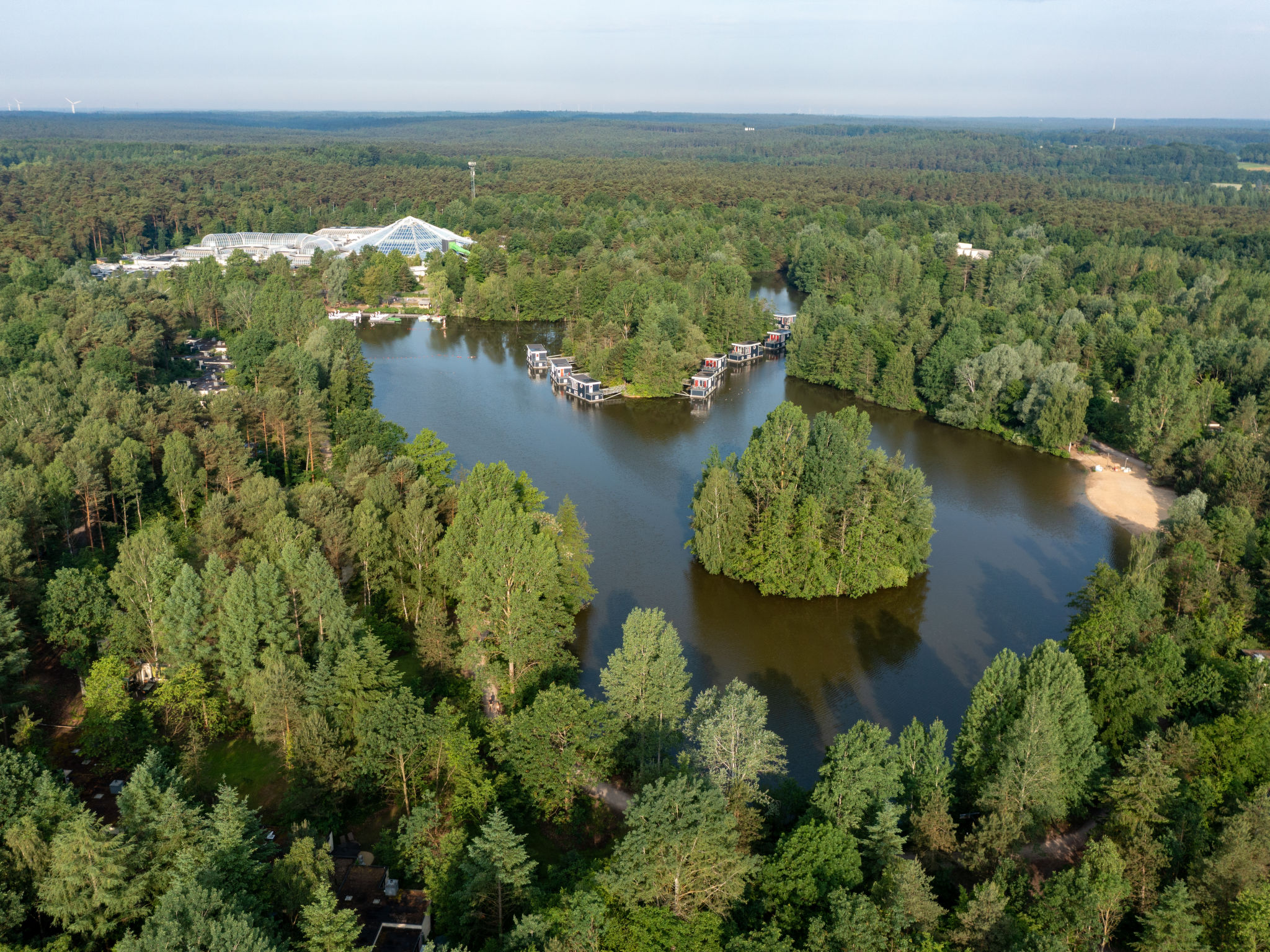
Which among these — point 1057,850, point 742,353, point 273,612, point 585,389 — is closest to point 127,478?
point 273,612

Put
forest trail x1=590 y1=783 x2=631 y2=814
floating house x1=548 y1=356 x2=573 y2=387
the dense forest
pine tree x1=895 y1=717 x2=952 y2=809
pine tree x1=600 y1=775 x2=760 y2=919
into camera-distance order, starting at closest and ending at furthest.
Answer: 1. pine tree x1=600 y1=775 x2=760 y2=919
2. the dense forest
3. pine tree x1=895 y1=717 x2=952 y2=809
4. forest trail x1=590 y1=783 x2=631 y2=814
5. floating house x1=548 y1=356 x2=573 y2=387

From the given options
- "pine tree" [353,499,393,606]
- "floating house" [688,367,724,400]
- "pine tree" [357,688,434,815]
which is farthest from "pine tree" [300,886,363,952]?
"floating house" [688,367,724,400]

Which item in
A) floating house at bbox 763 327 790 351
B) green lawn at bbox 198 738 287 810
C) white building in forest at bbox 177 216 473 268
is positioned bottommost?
green lawn at bbox 198 738 287 810

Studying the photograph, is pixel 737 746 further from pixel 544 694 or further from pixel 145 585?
pixel 145 585


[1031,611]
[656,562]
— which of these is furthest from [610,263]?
[1031,611]

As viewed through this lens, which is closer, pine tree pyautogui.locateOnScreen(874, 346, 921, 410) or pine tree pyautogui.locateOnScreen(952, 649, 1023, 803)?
pine tree pyautogui.locateOnScreen(952, 649, 1023, 803)

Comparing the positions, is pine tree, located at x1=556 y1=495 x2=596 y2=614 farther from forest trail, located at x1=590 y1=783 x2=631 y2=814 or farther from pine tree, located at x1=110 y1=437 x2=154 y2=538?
pine tree, located at x1=110 y1=437 x2=154 y2=538
